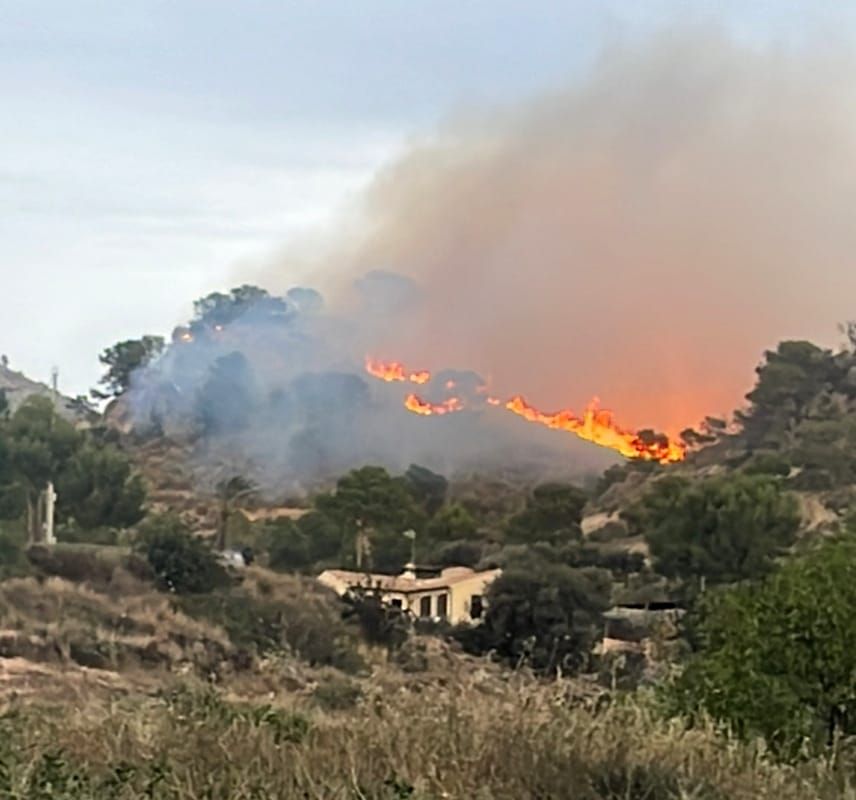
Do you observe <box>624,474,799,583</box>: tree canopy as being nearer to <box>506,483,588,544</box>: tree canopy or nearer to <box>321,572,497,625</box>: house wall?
<box>321,572,497,625</box>: house wall

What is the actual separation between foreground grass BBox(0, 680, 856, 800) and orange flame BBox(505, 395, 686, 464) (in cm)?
6164

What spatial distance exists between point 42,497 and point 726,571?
801 inches

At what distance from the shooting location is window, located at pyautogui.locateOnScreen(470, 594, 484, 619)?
116ft

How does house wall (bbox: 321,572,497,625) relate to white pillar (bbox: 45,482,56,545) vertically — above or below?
below

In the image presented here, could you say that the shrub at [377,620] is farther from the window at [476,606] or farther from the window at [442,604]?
the window at [442,604]

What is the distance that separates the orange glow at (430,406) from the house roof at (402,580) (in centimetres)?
3556

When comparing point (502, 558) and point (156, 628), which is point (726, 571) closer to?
point (502, 558)

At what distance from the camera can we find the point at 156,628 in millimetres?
31812

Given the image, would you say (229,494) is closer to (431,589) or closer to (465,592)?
(431,589)

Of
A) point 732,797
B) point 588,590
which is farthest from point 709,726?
point 588,590

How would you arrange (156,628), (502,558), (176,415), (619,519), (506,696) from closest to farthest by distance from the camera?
(506,696), (156,628), (502,558), (619,519), (176,415)

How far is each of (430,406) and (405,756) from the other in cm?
7451

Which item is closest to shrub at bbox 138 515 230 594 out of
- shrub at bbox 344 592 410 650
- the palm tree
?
shrub at bbox 344 592 410 650

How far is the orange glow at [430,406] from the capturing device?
78500 millimetres
